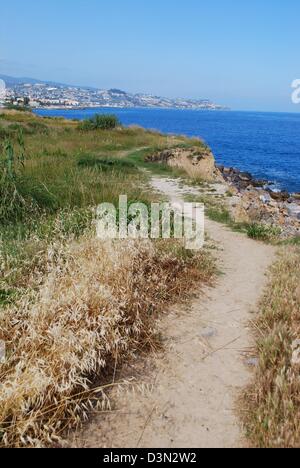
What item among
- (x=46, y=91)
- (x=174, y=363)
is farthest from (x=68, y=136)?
(x=46, y=91)

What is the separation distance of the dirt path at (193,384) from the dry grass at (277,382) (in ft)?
0.56

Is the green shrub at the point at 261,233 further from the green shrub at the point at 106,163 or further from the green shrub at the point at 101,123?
the green shrub at the point at 101,123

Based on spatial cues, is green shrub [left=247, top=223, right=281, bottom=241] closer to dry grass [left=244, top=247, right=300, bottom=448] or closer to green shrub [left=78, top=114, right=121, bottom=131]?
dry grass [left=244, top=247, right=300, bottom=448]

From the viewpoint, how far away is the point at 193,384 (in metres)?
3.52

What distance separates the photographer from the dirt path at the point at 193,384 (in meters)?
2.92

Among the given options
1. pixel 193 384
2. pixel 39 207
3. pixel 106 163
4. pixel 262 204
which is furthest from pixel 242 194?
pixel 193 384

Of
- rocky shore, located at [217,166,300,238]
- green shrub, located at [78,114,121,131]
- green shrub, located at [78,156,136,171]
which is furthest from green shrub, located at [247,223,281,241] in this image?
green shrub, located at [78,114,121,131]

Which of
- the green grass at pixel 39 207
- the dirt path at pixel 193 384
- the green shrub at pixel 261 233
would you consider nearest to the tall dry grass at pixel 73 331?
the dirt path at pixel 193 384

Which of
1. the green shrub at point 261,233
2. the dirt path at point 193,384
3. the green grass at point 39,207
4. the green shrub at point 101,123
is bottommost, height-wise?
the dirt path at point 193,384

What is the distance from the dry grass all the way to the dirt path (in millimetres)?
170

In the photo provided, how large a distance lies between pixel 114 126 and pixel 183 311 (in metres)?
27.9

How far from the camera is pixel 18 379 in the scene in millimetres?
2920

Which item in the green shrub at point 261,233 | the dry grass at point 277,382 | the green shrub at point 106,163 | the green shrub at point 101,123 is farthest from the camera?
the green shrub at point 101,123
